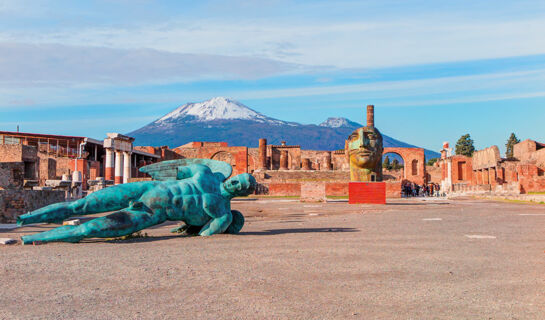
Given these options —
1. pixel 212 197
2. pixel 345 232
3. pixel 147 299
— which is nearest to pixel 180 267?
pixel 147 299

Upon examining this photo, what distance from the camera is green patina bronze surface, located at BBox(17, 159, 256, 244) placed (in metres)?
7.02

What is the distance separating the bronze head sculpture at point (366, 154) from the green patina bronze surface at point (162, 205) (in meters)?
16.3

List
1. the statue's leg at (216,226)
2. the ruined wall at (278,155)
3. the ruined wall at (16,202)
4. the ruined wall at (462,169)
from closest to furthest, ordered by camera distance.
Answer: the statue's leg at (216,226), the ruined wall at (16,202), the ruined wall at (462,169), the ruined wall at (278,155)

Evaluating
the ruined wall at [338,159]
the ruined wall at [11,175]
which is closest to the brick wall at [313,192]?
the ruined wall at [11,175]

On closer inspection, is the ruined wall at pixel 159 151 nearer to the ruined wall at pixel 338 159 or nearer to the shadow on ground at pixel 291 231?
the ruined wall at pixel 338 159

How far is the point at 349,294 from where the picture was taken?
402 cm

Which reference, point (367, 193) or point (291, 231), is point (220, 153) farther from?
point (291, 231)

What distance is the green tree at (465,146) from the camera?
83.1 m

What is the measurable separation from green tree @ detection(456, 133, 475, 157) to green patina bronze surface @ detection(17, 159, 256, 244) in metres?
80.8

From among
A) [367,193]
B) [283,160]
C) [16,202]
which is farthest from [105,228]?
[283,160]

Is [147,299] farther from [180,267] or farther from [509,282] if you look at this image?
[509,282]

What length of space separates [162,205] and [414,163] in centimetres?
5878

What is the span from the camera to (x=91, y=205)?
23.6 ft

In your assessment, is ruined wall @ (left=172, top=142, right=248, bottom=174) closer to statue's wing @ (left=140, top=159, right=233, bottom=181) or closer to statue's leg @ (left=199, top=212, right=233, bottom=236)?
statue's wing @ (left=140, top=159, right=233, bottom=181)
